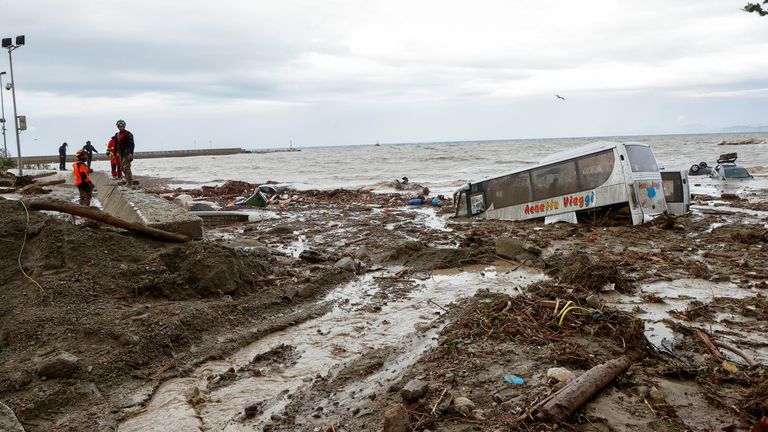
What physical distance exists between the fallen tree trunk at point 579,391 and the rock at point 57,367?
12.6 feet

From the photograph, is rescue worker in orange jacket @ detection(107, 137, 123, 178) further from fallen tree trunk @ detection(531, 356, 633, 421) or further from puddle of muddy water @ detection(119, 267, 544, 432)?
fallen tree trunk @ detection(531, 356, 633, 421)

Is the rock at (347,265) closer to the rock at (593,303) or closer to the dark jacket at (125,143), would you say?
the rock at (593,303)

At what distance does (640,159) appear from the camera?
39.3 ft

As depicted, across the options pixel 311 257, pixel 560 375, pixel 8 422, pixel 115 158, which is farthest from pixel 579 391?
pixel 115 158

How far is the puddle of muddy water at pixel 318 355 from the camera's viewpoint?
4074mm

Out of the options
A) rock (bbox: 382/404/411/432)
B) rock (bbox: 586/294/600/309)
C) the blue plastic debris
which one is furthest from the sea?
rock (bbox: 382/404/411/432)

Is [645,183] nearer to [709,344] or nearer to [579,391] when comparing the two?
[709,344]

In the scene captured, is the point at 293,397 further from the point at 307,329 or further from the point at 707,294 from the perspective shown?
the point at 707,294

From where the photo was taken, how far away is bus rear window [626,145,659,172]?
11.8 meters

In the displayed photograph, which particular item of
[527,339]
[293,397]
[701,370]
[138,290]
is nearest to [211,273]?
[138,290]

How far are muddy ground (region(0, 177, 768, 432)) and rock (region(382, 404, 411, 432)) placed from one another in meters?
0.01

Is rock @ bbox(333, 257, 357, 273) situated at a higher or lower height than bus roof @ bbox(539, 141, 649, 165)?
lower

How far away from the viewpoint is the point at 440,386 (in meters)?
4.00

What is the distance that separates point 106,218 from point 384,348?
4844 millimetres
